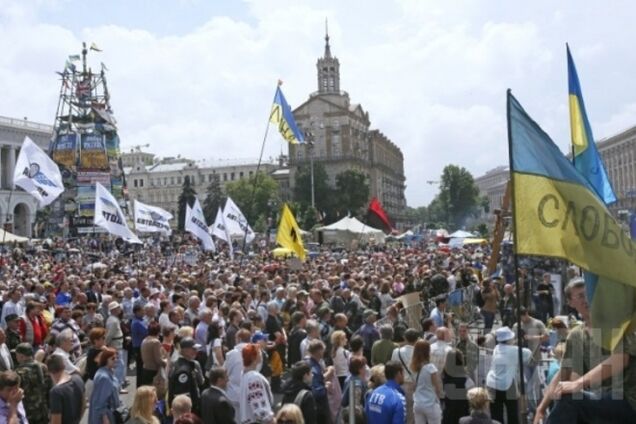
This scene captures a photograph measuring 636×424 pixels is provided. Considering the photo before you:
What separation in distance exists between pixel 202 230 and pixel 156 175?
5383 inches

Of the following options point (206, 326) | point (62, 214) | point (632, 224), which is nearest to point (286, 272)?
point (632, 224)

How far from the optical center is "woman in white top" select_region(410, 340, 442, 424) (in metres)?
7.67

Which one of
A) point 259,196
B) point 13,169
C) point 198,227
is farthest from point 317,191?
point 198,227

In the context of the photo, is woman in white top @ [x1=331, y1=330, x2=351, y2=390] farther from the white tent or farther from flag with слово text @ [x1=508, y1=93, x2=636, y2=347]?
the white tent

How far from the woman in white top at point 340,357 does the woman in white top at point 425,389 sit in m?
1.50

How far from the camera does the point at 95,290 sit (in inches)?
667

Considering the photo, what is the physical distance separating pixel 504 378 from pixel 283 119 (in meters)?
19.3

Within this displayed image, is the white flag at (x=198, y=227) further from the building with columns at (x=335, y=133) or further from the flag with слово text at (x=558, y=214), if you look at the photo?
the building with columns at (x=335, y=133)

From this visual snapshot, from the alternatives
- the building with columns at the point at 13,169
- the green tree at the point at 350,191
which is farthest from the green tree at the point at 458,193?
the building with columns at the point at 13,169

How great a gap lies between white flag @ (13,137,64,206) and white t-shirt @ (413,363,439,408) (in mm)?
14957

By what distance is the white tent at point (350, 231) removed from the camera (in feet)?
135

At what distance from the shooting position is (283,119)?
26.7 m

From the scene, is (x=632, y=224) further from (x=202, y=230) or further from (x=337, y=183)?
(x=337, y=183)

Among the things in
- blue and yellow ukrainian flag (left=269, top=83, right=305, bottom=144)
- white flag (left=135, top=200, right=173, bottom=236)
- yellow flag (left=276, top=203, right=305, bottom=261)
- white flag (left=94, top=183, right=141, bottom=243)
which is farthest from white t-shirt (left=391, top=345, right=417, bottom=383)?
white flag (left=135, top=200, right=173, bottom=236)
